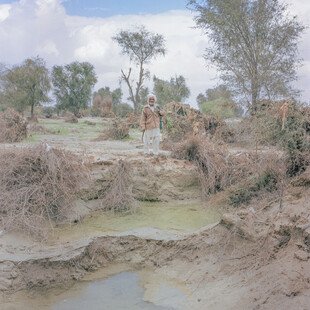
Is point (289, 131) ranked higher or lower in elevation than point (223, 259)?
higher

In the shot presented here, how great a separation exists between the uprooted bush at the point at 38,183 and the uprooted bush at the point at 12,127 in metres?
6.75

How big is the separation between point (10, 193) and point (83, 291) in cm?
371

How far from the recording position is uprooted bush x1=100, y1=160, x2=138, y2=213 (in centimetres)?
1248

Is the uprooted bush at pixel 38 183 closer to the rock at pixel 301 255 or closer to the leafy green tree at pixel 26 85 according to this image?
the rock at pixel 301 255

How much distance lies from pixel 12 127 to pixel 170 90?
26.7 meters

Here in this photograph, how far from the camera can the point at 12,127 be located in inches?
798

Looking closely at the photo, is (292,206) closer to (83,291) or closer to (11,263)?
(83,291)

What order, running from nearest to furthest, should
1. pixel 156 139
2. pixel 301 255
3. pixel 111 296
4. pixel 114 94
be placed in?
pixel 301 255 → pixel 111 296 → pixel 156 139 → pixel 114 94

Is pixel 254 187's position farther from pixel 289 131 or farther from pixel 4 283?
pixel 4 283

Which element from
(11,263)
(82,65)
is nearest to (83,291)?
(11,263)

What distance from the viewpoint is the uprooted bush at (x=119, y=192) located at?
40.9 feet

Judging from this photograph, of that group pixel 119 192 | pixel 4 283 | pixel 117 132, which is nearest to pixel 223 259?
pixel 4 283

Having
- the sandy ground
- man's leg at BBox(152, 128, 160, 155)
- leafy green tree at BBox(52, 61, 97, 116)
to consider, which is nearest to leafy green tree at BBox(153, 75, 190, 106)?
leafy green tree at BBox(52, 61, 97, 116)

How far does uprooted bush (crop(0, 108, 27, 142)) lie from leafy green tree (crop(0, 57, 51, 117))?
18.6 metres
